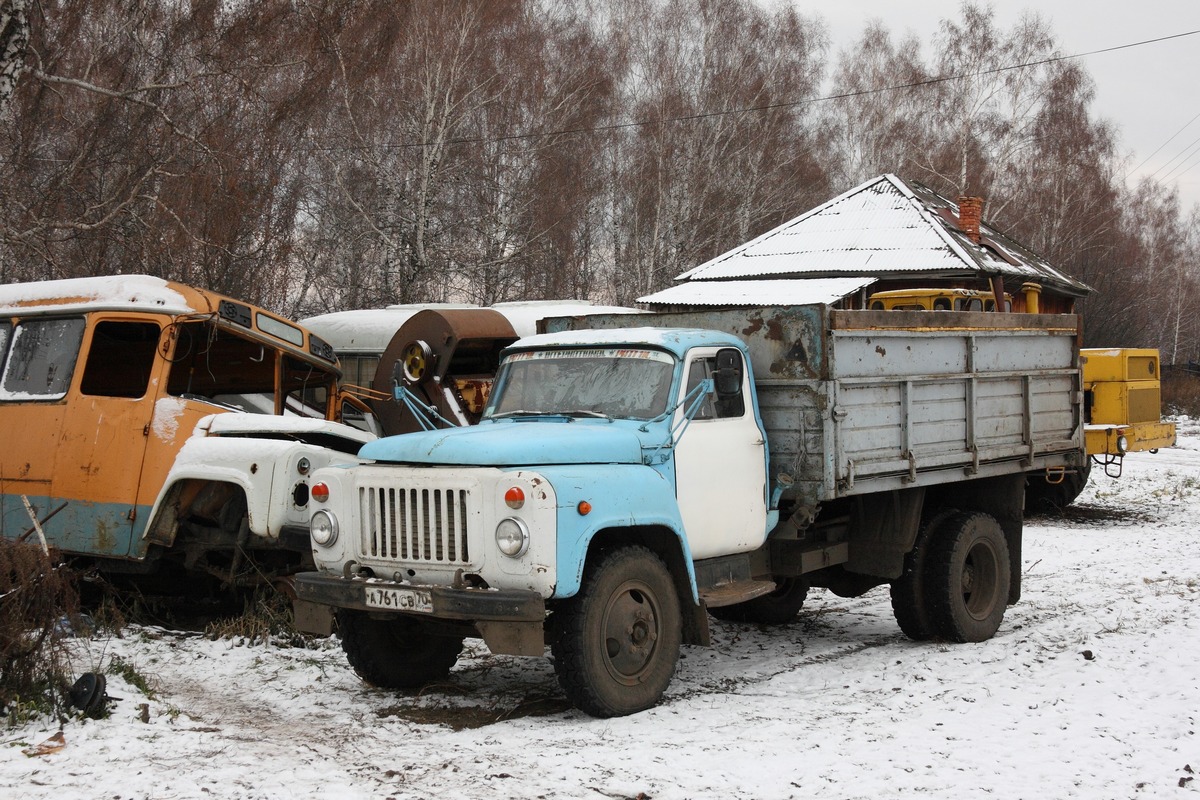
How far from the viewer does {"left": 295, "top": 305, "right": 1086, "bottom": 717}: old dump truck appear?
6012mm

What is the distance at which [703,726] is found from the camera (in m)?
6.20

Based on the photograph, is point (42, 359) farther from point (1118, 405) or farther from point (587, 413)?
point (1118, 405)

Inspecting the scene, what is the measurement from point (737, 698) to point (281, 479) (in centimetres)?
314

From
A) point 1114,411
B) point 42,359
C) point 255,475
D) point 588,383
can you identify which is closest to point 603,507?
point 588,383

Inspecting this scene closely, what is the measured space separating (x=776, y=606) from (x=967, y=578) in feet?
4.75

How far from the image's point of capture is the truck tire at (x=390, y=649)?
6840mm

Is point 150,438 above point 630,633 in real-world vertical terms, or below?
above

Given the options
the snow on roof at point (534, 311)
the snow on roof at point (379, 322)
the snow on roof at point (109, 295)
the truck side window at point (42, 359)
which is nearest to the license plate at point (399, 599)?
the snow on roof at point (109, 295)

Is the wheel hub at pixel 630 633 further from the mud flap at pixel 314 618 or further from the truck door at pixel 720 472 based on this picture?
the mud flap at pixel 314 618

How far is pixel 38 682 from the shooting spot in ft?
19.6

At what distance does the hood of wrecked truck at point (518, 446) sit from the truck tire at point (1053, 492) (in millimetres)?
9255

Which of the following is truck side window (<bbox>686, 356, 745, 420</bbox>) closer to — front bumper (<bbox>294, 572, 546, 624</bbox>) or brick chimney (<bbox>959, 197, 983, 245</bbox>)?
front bumper (<bbox>294, 572, 546, 624</bbox>)

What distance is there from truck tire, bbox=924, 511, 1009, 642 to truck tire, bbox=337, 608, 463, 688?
3572 millimetres

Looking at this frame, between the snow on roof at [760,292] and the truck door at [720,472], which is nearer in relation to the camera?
the truck door at [720,472]
